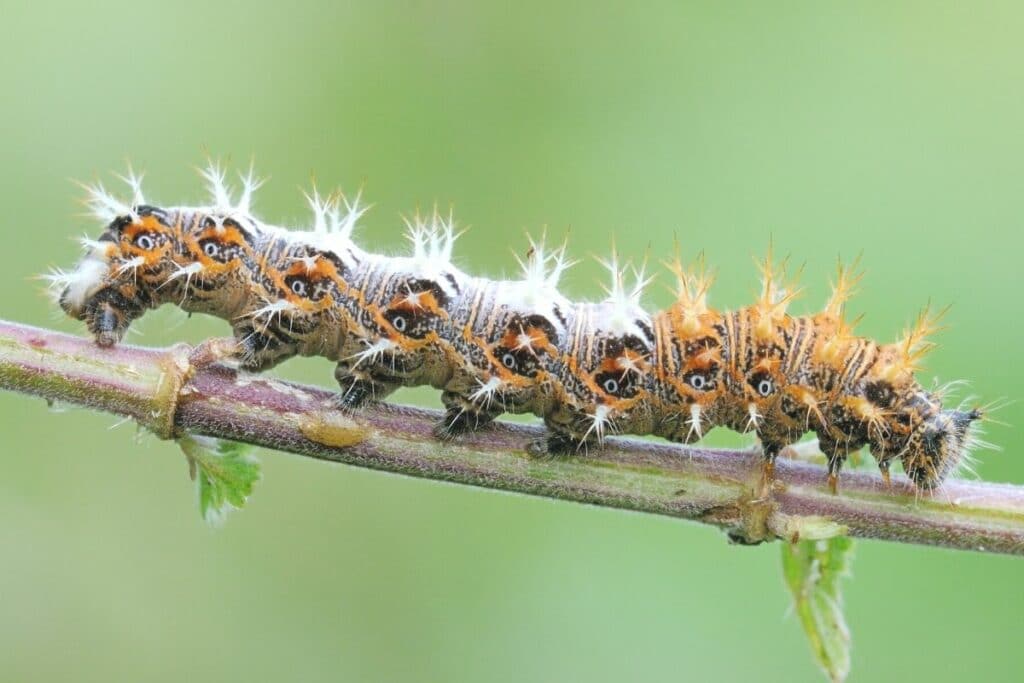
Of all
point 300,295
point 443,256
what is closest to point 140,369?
point 300,295

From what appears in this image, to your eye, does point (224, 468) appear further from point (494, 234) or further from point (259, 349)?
point (494, 234)

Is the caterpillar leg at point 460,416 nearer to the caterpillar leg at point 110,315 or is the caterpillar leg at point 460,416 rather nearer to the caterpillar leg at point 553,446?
the caterpillar leg at point 553,446

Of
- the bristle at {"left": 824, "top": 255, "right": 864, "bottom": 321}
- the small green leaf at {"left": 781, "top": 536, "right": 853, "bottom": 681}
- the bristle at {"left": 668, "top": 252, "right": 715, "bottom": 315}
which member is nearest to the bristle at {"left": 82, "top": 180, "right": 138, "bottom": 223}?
the bristle at {"left": 668, "top": 252, "right": 715, "bottom": 315}

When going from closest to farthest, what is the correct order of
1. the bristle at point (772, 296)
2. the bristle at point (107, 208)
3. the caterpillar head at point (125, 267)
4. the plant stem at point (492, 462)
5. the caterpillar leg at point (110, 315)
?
the plant stem at point (492, 462), the caterpillar leg at point (110, 315), the bristle at point (772, 296), the caterpillar head at point (125, 267), the bristle at point (107, 208)

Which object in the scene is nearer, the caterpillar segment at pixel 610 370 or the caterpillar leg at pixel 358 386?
the caterpillar leg at pixel 358 386

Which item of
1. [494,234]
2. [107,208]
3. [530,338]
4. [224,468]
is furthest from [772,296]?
[494,234]

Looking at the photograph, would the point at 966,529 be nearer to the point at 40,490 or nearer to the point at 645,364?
the point at 645,364

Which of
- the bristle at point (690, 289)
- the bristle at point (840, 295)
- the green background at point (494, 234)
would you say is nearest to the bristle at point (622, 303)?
the bristle at point (690, 289)
